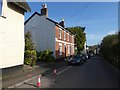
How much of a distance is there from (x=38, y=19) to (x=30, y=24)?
1575 mm

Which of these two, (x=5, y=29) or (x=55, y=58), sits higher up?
(x=5, y=29)

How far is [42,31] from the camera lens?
35.6m

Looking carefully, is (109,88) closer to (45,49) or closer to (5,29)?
(5,29)

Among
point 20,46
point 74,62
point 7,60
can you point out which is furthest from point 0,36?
point 74,62

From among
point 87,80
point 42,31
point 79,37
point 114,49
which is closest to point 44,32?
point 42,31

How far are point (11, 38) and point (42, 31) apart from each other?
62.2ft

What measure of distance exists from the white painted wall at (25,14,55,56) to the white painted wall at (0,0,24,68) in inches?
620

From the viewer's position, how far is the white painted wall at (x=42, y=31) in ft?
114

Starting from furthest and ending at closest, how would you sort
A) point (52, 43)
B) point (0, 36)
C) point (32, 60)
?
point (52, 43)
point (32, 60)
point (0, 36)

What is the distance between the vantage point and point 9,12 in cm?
1650

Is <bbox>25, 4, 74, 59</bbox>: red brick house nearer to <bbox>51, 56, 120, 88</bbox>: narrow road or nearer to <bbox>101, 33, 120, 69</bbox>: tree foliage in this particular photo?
<bbox>101, 33, 120, 69</bbox>: tree foliage

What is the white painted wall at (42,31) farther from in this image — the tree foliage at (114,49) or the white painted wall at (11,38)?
the white painted wall at (11,38)

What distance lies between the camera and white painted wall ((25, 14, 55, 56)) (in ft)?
114

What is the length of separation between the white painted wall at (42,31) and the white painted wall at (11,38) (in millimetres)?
15742
